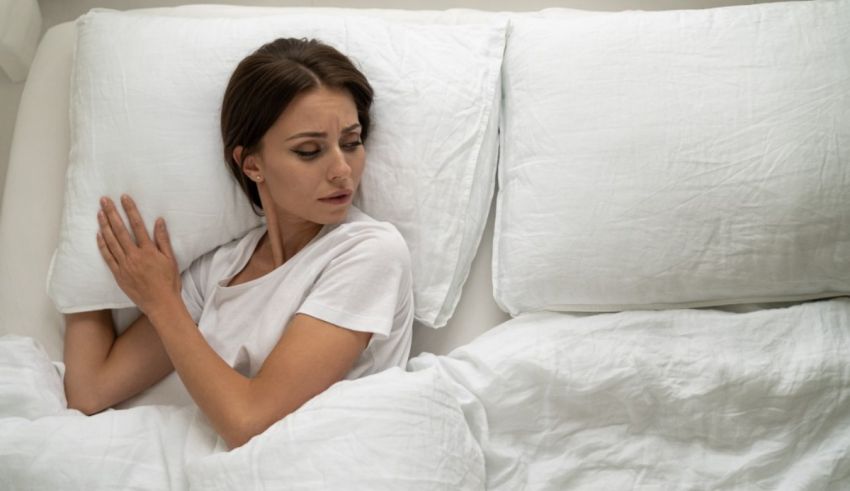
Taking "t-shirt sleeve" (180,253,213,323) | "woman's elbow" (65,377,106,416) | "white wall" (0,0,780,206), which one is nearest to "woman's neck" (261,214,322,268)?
"t-shirt sleeve" (180,253,213,323)

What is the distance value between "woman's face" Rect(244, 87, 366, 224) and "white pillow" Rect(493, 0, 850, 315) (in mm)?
279

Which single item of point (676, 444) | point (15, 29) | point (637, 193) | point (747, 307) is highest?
point (15, 29)

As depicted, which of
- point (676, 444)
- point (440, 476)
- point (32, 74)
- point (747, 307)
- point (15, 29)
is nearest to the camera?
point (440, 476)

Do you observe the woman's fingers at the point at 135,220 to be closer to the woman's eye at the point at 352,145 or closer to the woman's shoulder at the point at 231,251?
the woman's shoulder at the point at 231,251

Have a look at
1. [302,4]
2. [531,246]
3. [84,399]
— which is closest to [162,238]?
[84,399]

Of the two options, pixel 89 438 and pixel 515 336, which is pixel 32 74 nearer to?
pixel 89 438

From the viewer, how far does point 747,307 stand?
1.24m

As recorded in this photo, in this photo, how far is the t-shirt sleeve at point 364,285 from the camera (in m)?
1.11

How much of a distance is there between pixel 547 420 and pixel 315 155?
1.65 ft

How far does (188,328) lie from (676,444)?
0.71 meters

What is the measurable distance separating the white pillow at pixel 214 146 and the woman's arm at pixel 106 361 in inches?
1.6

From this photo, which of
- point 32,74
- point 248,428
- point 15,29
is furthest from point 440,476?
point 15,29

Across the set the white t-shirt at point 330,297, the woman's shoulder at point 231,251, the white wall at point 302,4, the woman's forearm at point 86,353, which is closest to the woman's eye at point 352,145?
the white t-shirt at point 330,297

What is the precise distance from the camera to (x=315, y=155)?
1.17 metres
